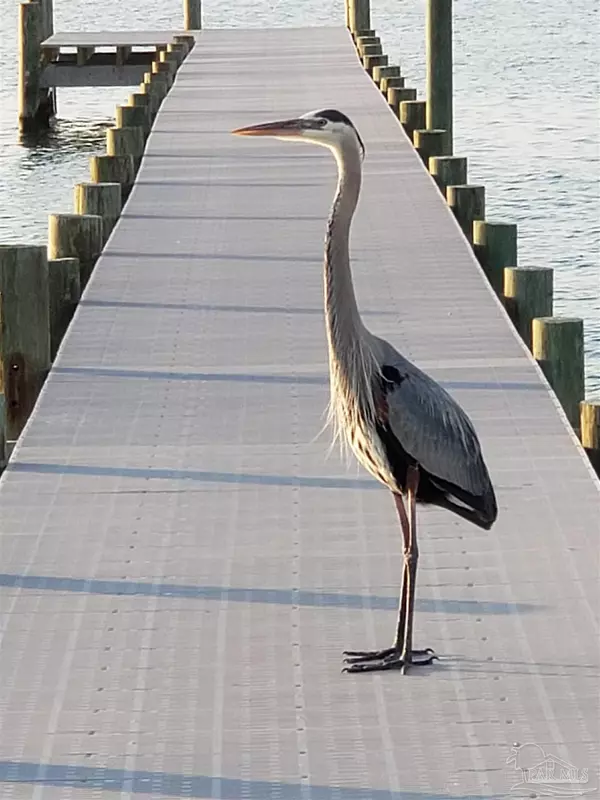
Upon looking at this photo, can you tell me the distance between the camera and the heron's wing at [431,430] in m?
4.97

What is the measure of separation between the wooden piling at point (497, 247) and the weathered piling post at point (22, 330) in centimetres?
314

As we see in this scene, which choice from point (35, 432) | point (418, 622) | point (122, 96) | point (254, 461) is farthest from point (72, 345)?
point (122, 96)

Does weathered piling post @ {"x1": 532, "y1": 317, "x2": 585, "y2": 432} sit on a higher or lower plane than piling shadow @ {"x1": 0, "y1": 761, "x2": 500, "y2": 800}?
higher

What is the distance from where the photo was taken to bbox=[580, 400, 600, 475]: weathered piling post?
7070mm

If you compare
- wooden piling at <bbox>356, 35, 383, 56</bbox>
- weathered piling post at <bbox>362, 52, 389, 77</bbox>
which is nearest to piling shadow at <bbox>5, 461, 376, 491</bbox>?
weathered piling post at <bbox>362, 52, 389, 77</bbox>

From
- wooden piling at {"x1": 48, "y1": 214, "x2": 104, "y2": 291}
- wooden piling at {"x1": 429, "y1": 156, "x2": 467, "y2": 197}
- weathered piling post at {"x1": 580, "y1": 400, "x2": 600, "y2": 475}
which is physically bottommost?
weathered piling post at {"x1": 580, "y1": 400, "x2": 600, "y2": 475}

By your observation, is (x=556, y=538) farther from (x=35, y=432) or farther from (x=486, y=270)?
(x=486, y=270)

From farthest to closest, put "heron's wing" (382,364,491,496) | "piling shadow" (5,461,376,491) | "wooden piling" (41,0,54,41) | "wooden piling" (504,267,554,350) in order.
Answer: "wooden piling" (41,0,54,41) < "wooden piling" (504,267,554,350) < "piling shadow" (5,461,376,491) < "heron's wing" (382,364,491,496)

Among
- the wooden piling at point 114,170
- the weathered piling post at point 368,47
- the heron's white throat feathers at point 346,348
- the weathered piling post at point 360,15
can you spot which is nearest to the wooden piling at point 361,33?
the weathered piling post at point 360,15

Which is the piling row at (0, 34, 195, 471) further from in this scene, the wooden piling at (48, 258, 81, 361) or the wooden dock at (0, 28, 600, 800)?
the wooden dock at (0, 28, 600, 800)

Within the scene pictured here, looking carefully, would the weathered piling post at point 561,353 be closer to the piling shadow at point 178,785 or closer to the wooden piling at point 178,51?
the piling shadow at point 178,785

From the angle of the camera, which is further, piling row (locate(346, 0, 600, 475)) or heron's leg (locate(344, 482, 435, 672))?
piling row (locate(346, 0, 600, 475))

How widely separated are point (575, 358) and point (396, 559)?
2564mm

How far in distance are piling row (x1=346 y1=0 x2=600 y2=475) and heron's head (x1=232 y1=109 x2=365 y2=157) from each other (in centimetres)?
227
